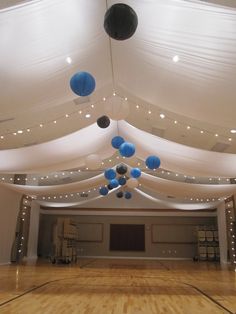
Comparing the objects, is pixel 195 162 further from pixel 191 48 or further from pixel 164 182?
pixel 191 48

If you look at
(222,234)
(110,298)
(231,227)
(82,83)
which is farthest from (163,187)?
(82,83)

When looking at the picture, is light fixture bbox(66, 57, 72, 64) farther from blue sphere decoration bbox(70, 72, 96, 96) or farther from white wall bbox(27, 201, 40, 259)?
white wall bbox(27, 201, 40, 259)

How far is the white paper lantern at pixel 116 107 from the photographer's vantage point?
449cm

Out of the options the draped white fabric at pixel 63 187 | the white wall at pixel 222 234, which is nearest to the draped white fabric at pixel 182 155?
the draped white fabric at pixel 63 187

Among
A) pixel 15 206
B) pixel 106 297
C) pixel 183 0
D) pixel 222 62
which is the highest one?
pixel 183 0

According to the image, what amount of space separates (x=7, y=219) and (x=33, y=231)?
4.26 metres

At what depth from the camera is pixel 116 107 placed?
14.8 ft

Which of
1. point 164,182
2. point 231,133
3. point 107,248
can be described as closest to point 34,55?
point 231,133

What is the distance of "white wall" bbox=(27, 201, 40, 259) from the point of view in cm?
1484

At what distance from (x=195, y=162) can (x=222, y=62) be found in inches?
156

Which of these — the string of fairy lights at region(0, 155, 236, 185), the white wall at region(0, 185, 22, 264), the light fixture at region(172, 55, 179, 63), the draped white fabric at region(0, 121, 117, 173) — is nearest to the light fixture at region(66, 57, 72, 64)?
the light fixture at region(172, 55, 179, 63)

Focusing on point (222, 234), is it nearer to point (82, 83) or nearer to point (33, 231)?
point (33, 231)

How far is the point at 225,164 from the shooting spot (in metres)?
7.12

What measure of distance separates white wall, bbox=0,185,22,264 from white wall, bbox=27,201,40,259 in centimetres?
331
